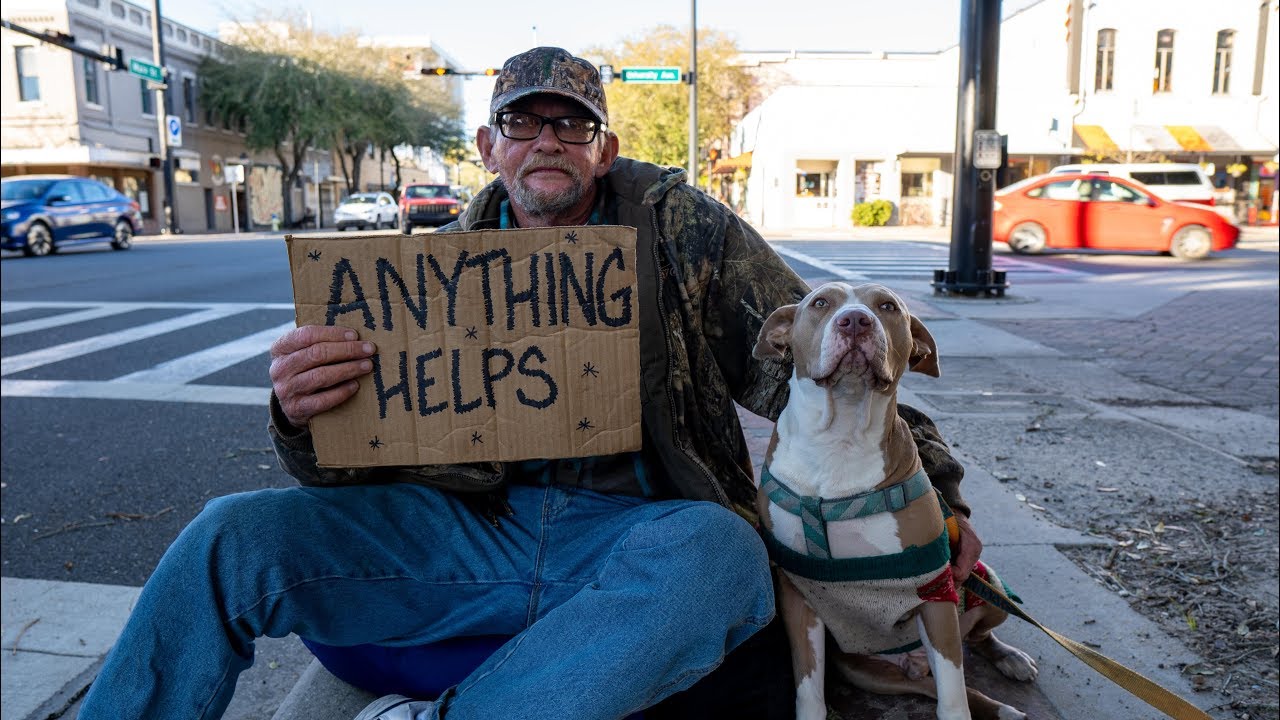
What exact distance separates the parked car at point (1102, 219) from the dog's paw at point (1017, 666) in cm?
1719

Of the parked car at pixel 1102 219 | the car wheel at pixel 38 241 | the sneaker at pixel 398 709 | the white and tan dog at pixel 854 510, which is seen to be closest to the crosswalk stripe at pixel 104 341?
the sneaker at pixel 398 709

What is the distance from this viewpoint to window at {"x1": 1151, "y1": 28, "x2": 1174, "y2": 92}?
113 feet

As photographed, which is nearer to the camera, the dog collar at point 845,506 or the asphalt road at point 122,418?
the dog collar at point 845,506

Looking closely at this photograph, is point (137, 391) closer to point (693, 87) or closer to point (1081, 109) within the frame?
point (693, 87)

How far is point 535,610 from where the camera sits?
2.16m

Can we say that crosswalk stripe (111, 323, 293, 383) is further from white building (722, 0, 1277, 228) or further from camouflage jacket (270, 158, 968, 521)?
white building (722, 0, 1277, 228)

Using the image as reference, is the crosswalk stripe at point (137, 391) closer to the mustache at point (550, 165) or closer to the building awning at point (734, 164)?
the mustache at point (550, 165)

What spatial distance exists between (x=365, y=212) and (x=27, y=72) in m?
12.5

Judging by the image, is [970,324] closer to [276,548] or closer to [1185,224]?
[276,548]

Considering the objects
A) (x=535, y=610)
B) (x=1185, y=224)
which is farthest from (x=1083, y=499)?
(x=1185, y=224)

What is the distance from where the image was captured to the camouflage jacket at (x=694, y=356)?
229 cm

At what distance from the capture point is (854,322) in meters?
1.99

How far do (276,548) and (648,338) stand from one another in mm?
980

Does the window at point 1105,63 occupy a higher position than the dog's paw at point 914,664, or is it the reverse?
the window at point 1105,63
